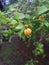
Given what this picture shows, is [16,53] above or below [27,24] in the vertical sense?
below

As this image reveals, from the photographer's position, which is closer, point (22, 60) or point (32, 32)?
point (32, 32)

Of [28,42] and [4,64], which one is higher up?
[28,42]

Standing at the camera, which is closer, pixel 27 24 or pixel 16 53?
pixel 27 24

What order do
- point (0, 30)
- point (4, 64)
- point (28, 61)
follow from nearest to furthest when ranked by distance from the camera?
point (0, 30) < point (28, 61) < point (4, 64)

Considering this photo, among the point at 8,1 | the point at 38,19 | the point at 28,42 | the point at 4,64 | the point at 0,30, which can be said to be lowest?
the point at 8,1

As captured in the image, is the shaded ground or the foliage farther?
the shaded ground

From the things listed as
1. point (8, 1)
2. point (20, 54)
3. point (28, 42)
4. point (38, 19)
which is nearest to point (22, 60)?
point (20, 54)

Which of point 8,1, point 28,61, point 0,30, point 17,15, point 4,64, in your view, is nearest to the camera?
point 17,15

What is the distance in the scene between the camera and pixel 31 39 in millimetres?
1938

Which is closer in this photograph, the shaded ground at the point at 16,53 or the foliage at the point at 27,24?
the foliage at the point at 27,24

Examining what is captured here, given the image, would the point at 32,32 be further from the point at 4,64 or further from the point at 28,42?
the point at 4,64

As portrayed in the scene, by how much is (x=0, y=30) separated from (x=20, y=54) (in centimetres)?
36

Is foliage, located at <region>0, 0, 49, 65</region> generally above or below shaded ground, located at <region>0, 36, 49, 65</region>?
above

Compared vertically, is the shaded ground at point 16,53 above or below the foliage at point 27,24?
below
